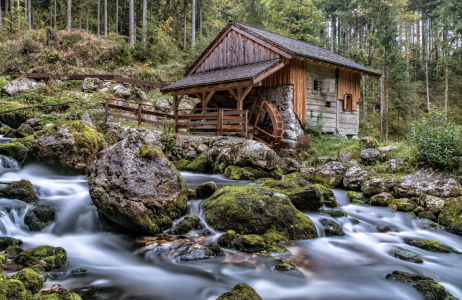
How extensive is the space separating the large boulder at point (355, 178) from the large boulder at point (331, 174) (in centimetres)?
25

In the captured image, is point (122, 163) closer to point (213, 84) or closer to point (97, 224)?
point (97, 224)

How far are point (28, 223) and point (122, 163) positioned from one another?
2.03 metres

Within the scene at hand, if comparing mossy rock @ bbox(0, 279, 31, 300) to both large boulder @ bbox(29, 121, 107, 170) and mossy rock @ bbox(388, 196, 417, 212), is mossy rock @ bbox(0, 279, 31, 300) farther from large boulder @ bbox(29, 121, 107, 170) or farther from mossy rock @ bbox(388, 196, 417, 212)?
mossy rock @ bbox(388, 196, 417, 212)

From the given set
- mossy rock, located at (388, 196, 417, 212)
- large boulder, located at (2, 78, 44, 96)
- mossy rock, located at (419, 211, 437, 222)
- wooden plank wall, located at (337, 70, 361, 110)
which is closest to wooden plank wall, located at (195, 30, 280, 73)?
wooden plank wall, located at (337, 70, 361, 110)

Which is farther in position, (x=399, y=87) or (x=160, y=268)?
(x=399, y=87)

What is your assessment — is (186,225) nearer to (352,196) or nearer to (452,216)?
(352,196)

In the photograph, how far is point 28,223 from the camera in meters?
5.58

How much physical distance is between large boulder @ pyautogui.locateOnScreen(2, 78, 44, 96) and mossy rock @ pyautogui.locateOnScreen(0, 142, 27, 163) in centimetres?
1107

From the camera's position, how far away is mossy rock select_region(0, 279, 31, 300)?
9.80 ft

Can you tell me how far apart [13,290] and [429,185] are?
31.5 feet

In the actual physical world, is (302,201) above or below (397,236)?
above

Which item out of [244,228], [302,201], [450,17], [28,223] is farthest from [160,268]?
[450,17]

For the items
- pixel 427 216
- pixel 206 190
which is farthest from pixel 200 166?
pixel 427 216

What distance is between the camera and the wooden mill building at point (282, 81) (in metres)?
13.8
